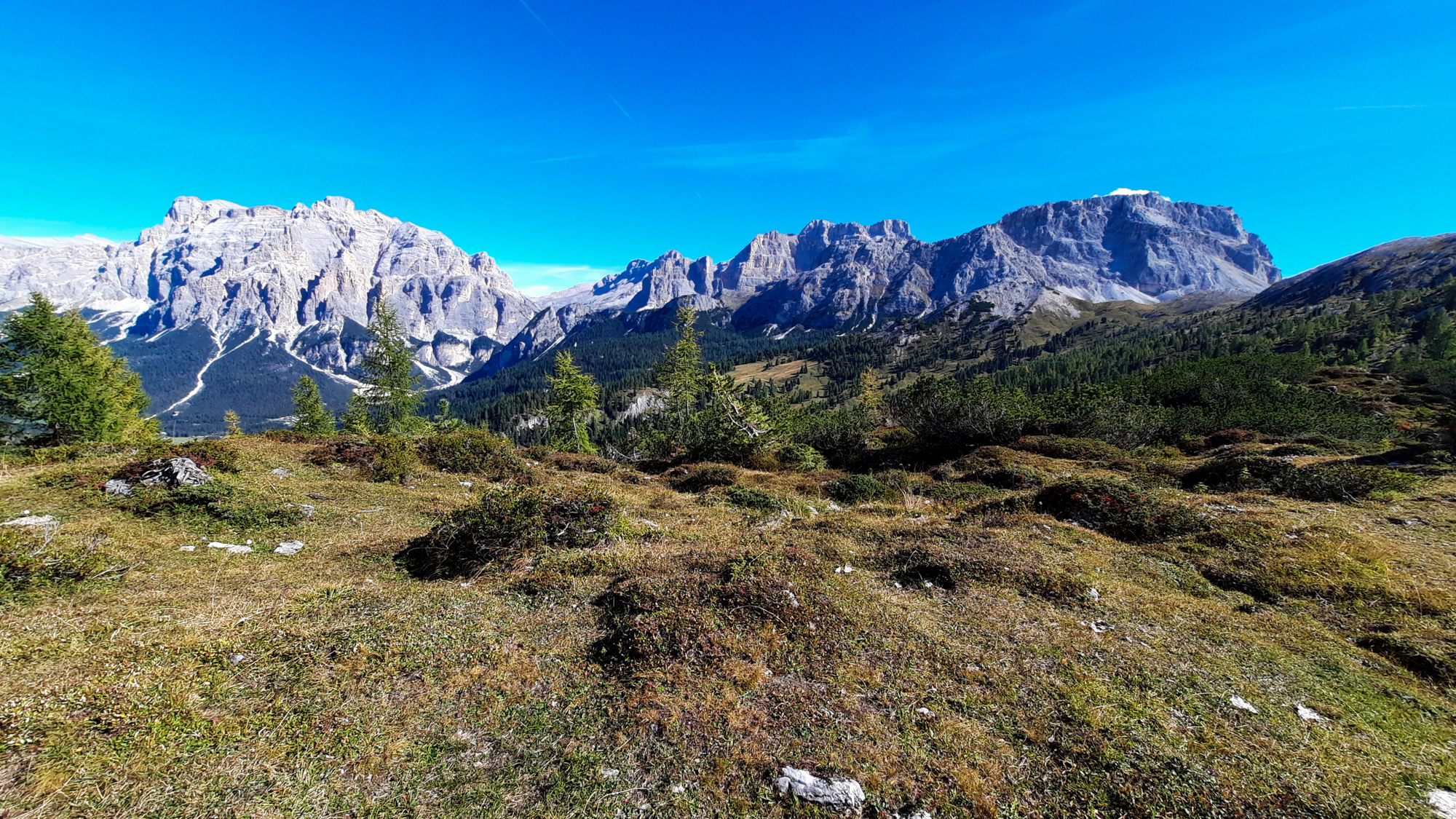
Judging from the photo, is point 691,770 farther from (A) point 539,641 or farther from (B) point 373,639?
(B) point 373,639

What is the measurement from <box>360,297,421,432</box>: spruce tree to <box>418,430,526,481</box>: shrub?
19.9 m

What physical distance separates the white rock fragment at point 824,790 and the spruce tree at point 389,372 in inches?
1657

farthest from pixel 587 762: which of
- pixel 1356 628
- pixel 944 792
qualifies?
pixel 1356 628

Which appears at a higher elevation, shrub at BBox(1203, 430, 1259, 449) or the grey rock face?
the grey rock face

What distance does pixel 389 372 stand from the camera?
3966cm

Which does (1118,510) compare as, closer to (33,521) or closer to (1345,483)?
(1345,483)

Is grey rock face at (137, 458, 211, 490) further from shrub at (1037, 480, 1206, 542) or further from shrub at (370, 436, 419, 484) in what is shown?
shrub at (1037, 480, 1206, 542)

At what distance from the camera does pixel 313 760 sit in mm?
4945

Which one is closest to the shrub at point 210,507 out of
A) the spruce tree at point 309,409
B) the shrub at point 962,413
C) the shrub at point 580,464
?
the shrub at point 580,464

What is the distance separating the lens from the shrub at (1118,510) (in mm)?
13133

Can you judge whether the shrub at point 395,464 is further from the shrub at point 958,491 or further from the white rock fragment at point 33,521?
the shrub at point 958,491

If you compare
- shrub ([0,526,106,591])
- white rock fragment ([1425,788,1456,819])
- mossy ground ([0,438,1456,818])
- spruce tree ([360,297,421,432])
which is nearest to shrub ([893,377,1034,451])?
mossy ground ([0,438,1456,818])

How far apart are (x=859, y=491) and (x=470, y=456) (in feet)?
55.5

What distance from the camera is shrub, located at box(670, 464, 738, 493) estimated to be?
22203 millimetres
